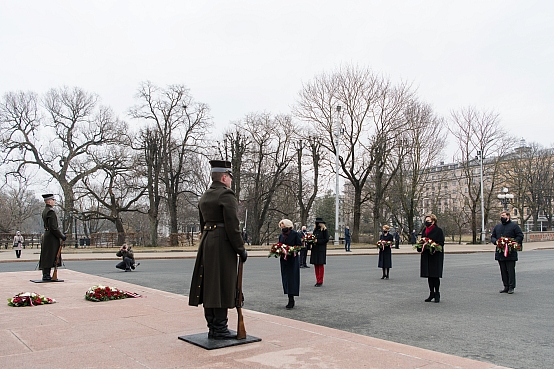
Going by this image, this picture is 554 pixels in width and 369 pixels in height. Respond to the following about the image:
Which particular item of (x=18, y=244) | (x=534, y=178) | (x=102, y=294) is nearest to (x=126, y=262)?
(x=102, y=294)

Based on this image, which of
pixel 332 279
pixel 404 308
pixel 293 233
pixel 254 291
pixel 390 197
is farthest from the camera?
pixel 390 197

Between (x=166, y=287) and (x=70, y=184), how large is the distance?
38007 millimetres

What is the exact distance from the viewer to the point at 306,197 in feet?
189

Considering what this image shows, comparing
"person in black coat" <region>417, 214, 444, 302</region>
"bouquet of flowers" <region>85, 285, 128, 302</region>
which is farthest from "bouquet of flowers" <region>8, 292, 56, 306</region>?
"person in black coat" <region>417, 214, 444, 302</region>

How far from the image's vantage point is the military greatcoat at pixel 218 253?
20.3 feet

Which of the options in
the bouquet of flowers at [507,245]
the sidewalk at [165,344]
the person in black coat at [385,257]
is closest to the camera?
the sidewalk at [165,344]

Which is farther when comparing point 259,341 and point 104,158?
point 104,158

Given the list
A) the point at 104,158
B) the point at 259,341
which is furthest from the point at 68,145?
the point at 259,341

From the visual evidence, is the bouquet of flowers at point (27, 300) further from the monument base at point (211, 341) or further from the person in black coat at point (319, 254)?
the person in black coat at point (319, 254)

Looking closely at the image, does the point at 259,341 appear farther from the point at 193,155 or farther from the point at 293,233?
the point at 193,155

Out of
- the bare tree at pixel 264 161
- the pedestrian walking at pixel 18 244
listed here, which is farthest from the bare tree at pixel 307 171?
the pedestrian walking at pixel 18 244

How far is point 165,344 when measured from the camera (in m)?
6.23

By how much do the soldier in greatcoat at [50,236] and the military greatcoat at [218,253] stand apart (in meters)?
8.15

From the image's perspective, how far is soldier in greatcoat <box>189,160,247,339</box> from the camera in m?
6.20
